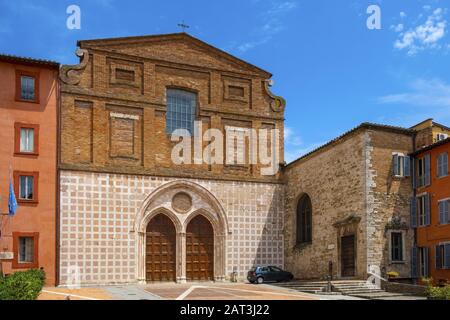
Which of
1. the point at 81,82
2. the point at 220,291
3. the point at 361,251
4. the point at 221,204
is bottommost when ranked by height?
the point at 220,291

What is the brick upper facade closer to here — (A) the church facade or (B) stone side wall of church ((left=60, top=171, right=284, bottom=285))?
(A) the church facade

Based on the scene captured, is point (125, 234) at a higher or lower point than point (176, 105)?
lower

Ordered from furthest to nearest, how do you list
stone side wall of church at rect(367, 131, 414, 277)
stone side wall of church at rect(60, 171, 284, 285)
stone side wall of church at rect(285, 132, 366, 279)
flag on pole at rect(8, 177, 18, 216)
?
stone side wall of church at rect(60, 171, 284, 285)
stone side wall of church at rect(285, 132, 366, 279)
stone side wall of church at rect(367, 131, 414, 277)
flag on pole at rect(8, 177, 18, 216)

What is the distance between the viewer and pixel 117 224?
30.8 m

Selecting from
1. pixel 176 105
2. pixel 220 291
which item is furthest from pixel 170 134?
pixel 220 291

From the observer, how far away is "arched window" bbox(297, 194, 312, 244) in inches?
1318

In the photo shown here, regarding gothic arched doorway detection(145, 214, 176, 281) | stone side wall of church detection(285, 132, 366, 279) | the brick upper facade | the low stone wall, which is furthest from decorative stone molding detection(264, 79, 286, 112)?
the low stone wall

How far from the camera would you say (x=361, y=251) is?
27.7 metres

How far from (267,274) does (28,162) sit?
14105 millimetres

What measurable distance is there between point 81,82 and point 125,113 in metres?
2.88

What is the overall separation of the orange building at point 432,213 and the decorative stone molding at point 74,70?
18005mm

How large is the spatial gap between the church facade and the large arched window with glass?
0.21 ft

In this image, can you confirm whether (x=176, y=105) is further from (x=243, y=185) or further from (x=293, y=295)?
(x=293, y=295)
